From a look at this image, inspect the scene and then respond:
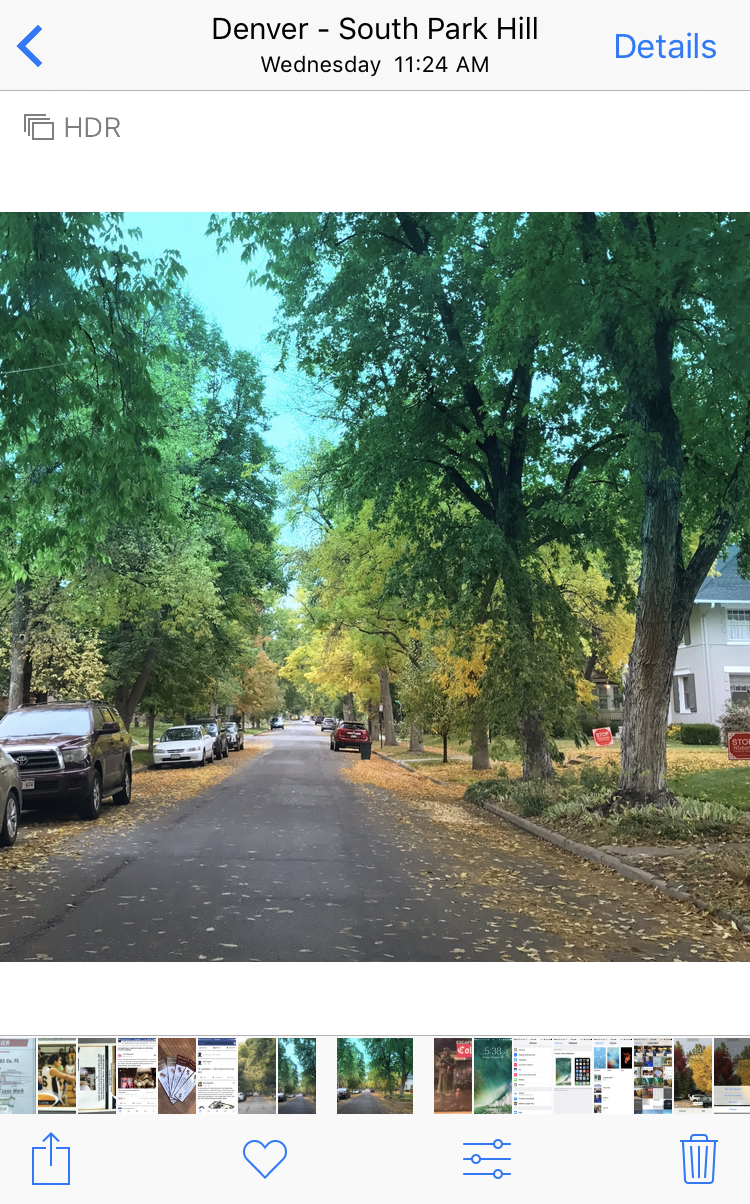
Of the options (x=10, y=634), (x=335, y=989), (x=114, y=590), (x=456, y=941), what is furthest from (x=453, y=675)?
(x=335, y=989)

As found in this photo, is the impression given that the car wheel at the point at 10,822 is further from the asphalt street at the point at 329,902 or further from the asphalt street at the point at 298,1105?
the asphalt street at the point at 298,1105

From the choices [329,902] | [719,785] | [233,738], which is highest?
[329,902]

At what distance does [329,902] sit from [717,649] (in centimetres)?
2320

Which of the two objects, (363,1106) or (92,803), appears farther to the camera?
(92,803)

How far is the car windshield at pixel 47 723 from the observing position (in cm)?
1256

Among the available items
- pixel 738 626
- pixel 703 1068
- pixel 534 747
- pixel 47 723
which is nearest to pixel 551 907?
pixel 703 1068

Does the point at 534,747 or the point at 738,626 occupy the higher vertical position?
the point at 738,626

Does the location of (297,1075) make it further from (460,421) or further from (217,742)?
(217,742)

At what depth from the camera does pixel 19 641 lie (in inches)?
768

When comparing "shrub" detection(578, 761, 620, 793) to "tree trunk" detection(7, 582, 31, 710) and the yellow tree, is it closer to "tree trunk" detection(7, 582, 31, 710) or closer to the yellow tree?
the yellow tree

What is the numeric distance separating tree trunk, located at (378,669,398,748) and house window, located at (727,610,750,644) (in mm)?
15208
